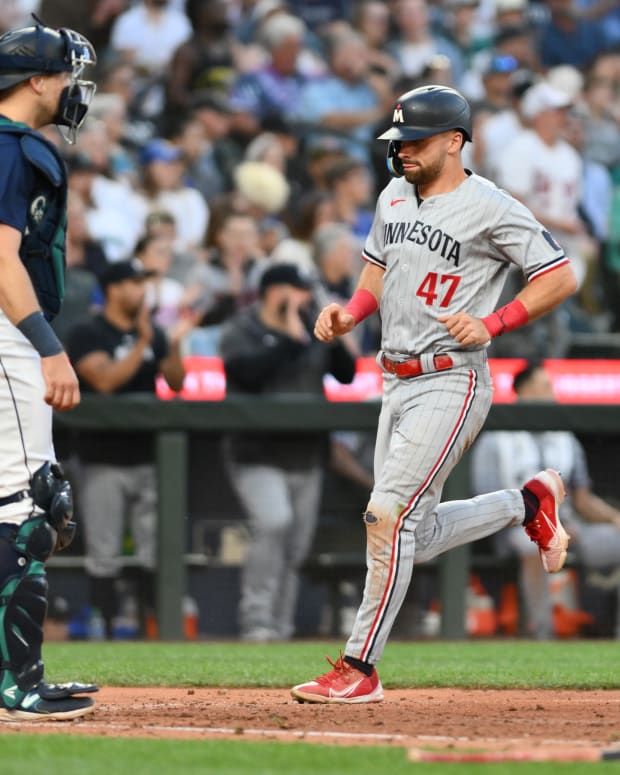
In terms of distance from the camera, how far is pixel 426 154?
5.16 m

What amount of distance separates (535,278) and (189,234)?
683 cm

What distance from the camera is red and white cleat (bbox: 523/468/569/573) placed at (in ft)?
18.3

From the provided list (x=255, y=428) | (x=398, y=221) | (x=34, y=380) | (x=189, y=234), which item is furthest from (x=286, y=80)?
(x=34, y=380)

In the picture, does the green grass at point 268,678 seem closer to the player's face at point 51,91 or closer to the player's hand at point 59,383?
the player's hand at point 59,383

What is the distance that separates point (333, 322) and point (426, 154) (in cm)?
65

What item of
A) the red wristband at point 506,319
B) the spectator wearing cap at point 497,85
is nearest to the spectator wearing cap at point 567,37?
the spectator wearing cap at point 497,85

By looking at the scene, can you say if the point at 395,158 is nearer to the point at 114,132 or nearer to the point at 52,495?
the point at 52,495

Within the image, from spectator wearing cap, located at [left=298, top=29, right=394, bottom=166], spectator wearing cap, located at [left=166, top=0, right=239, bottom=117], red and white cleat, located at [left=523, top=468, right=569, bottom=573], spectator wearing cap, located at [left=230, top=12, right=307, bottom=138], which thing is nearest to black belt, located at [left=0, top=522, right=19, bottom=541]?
red and white cleat, located at [left=523, top=468, right=569, bottom=573]

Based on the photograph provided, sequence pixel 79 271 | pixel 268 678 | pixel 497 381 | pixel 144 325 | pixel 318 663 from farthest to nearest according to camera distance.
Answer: pixel 79 271
pixel 497 381
pixel 144 325
pixel 318 663
pixel 268 678

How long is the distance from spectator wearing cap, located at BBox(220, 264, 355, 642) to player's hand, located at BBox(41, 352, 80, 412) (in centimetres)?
437

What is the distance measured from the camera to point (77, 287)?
9828 millimetres

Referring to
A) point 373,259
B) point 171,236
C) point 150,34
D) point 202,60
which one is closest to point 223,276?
point 171,236

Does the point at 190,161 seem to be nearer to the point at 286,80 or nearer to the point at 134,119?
the point at 134,119

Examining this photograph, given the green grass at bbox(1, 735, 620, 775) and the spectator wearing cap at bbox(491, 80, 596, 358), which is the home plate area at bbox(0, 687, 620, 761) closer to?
the green grass at bbox(1, 735, 620, 775)
